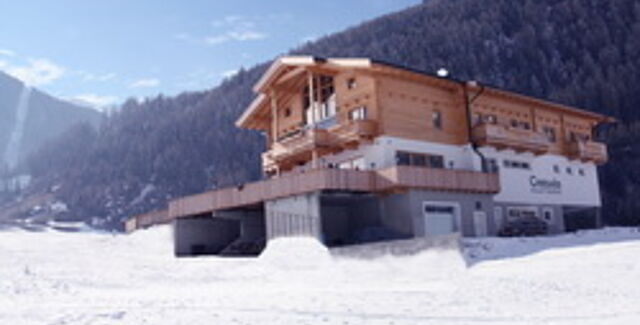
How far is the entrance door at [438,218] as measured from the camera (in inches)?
1250

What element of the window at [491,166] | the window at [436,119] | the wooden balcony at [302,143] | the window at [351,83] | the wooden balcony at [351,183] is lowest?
the wooden balcony at [351,183]

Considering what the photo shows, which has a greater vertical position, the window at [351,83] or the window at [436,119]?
the window at [351,83]

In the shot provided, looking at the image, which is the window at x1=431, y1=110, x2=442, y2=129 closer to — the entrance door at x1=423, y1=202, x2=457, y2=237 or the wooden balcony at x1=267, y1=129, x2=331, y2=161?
the entrance door at x1=423, y1=202, x2=457, y2=237

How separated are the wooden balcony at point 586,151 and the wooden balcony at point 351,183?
12408 millimetres

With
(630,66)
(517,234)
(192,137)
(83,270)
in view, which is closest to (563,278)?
(517,234)

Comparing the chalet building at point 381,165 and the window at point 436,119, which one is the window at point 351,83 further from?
the window at point 436,119

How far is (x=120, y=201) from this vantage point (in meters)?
154

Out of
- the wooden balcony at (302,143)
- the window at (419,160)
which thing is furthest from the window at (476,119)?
the wooden balcony at (302,143)

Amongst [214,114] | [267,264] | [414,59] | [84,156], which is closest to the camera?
[267,264]

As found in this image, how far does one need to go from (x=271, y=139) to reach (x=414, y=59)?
106 m

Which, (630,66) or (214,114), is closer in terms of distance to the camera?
(630,66)

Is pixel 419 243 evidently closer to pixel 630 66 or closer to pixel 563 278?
pixel 563 278

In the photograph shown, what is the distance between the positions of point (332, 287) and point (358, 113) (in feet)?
54.5

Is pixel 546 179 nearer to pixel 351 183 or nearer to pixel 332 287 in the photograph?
pixel 351 183
